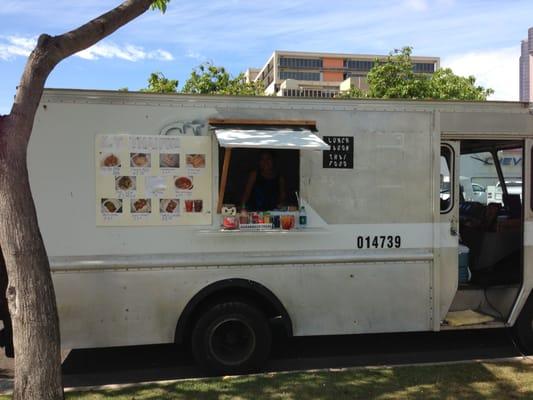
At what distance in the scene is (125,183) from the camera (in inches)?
178

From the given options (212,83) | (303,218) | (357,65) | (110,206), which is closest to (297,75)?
(357,65)

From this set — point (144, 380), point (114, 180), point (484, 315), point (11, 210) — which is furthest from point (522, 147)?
point (11, 210)

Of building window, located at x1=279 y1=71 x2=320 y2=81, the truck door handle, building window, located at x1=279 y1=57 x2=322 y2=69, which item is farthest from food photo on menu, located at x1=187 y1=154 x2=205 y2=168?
building window, located at x1=279 y1=57 x2=322 y2=69

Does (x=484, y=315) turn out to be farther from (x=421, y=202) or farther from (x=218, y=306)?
(x=218, y=306)

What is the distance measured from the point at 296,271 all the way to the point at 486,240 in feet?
8.84

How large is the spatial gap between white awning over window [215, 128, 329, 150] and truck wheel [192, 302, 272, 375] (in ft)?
4.79

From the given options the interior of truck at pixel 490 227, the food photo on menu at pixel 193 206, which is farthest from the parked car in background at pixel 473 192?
the food photo on menu at pixel 193 206

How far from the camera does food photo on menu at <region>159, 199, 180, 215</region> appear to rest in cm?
457

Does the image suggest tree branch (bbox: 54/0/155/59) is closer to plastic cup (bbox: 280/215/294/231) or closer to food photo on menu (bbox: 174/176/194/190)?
food photo on menu (bbox: 174/176/194/190)

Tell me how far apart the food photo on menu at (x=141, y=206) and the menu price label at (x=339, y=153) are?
1632 millimetres

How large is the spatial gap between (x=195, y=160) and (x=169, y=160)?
0.23m

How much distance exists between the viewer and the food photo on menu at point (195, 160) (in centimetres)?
460

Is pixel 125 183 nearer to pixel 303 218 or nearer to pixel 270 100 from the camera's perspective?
pixel 270 100

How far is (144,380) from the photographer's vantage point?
15.5 ft
